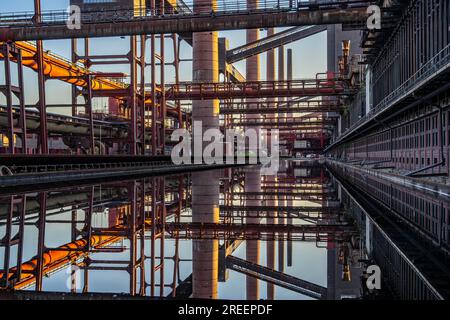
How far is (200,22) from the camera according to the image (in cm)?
1680

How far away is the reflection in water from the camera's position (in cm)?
453

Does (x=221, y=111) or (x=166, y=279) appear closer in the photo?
(x=166, y=279)

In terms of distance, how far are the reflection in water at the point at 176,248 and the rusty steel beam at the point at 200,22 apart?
6.81 meters

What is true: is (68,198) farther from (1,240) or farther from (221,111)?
(221,111)

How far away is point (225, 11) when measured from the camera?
16.8 m

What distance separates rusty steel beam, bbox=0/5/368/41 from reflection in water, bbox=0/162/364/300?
6813mm

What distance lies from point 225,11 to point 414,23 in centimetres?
915

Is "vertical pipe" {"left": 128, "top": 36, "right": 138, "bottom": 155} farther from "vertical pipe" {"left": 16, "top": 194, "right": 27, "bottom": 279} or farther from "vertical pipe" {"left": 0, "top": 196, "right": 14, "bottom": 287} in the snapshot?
"vertical pipe" {"left": 0, "top": 196, "right": 14, "bottom": 287}

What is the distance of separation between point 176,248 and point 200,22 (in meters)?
11.6

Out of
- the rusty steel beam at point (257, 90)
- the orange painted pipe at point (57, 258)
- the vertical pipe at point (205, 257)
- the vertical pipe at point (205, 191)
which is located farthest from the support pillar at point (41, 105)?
the orange painted pipe at point (57, 258)

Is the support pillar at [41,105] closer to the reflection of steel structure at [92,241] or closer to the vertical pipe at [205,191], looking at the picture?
the vertical pipe at [205,191]

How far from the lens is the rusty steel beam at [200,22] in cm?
1636

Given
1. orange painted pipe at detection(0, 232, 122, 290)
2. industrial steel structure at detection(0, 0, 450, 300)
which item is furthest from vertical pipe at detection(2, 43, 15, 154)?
orange painted pipe at detection(0, 232, 122, 290)
